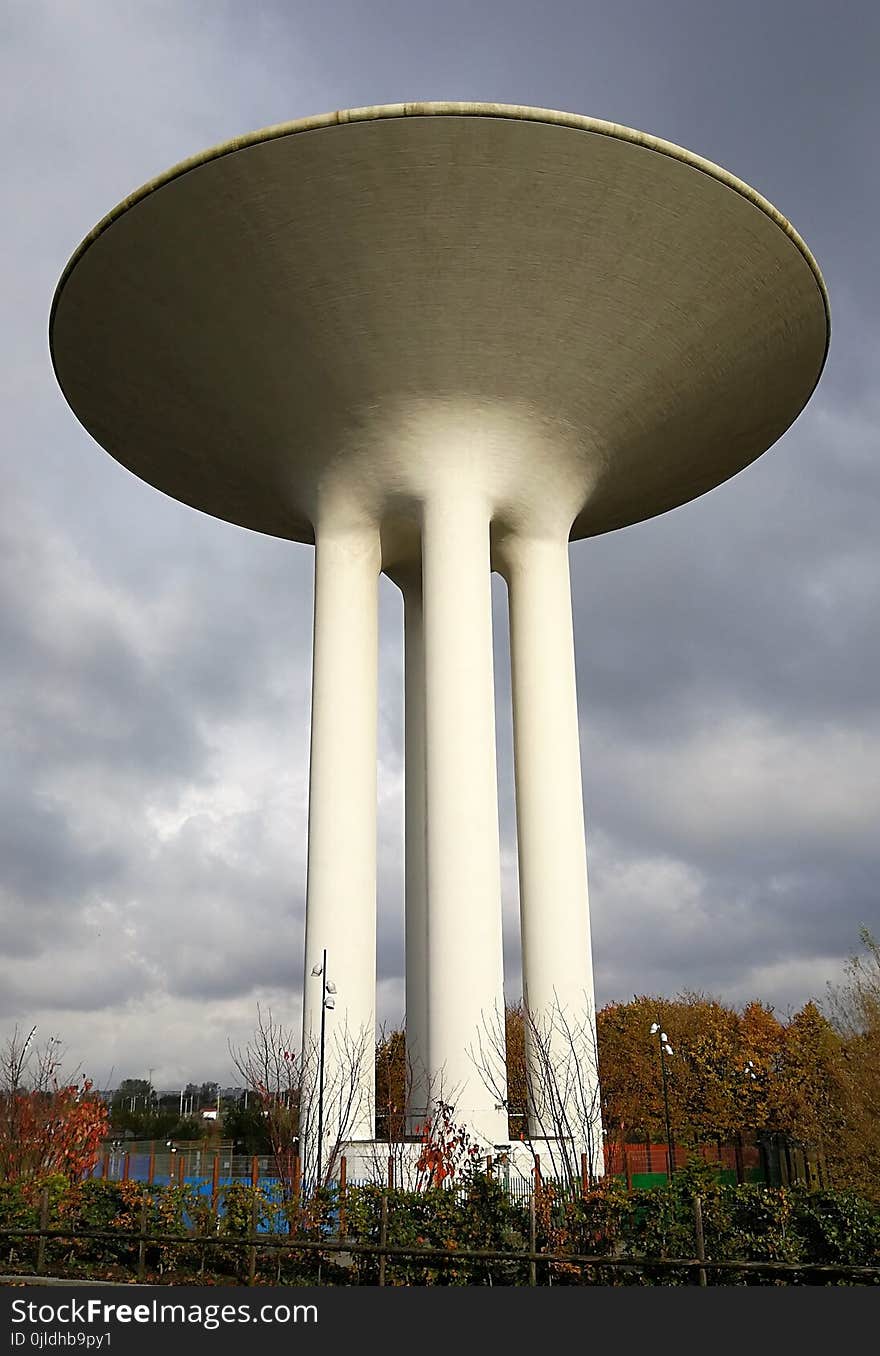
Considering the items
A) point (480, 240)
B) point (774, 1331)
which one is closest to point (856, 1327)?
point (774, 1331)

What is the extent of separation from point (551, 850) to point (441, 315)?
326 inches

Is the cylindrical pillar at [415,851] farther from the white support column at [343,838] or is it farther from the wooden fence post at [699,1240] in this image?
the wooden fence post at [699,1240]

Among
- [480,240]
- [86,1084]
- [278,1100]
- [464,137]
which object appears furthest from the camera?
[86,1084]

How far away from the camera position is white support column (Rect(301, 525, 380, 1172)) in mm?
17375

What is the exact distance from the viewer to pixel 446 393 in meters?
18.6

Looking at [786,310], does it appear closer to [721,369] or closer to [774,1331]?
[721,369]

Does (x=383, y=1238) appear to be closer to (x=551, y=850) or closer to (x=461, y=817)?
(x=461, y=817)

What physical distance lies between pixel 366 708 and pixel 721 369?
→ 7.84 metres

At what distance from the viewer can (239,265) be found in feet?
54.9

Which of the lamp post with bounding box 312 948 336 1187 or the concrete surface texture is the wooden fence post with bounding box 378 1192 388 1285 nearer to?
the concrete surface texture

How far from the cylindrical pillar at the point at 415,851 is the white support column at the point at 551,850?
Answer: 6.29 feet

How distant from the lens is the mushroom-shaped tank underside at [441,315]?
15602mm

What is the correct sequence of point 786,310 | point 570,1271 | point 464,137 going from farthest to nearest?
1. point 786,310
2. point 464,137
3. point 570,1271

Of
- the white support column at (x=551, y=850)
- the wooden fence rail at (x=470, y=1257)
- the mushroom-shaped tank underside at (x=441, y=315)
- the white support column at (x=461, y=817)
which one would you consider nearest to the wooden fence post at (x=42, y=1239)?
the wooden fence rail at (x=470, y=1257)
